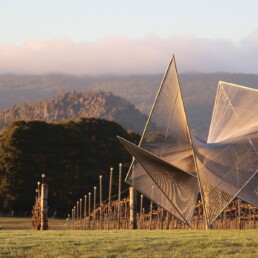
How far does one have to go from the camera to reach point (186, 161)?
3347 cm

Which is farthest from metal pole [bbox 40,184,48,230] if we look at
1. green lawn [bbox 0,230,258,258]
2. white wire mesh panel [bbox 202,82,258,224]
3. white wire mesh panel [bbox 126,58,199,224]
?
green lawn [bbox 0,230,258,258]

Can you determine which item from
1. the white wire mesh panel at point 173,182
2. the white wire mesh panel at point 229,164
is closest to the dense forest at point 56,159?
the white wire mesh panel at point 229,164

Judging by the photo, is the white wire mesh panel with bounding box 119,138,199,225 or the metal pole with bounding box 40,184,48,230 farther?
the metal pole with bounding box 40,184,48,230

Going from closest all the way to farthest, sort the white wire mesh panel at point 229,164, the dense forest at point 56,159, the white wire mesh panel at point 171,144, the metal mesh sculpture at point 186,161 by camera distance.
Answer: the white wire mesh panel at point 229,164, the metal mesh sculpture at point 186,161, the white wire mesh panel at point 171,144, the dense forest at point 56,159

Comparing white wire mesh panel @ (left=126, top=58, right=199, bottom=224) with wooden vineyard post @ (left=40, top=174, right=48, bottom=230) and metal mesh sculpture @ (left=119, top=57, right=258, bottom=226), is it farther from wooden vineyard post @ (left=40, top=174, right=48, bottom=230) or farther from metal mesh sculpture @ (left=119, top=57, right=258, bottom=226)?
wooden vineyard post @ (left=40, top=174, right=48, bottom=230)

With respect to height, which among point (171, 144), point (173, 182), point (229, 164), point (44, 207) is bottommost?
point (44, 207)

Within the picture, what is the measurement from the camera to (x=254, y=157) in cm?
3316

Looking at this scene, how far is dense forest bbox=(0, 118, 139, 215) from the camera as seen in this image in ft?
250

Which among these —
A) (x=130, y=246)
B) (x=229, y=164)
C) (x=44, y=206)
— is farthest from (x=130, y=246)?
(x=44, y=206)

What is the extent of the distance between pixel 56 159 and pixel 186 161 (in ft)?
162

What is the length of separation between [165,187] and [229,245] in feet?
37.3

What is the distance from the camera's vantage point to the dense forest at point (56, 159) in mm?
76312

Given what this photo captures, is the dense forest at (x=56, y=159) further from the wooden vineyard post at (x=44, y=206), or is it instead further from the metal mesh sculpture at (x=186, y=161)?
A: the metal mesh sculpture at (x=186, y=161)

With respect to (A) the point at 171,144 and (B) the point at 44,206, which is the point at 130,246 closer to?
(A) the point at 171,144
